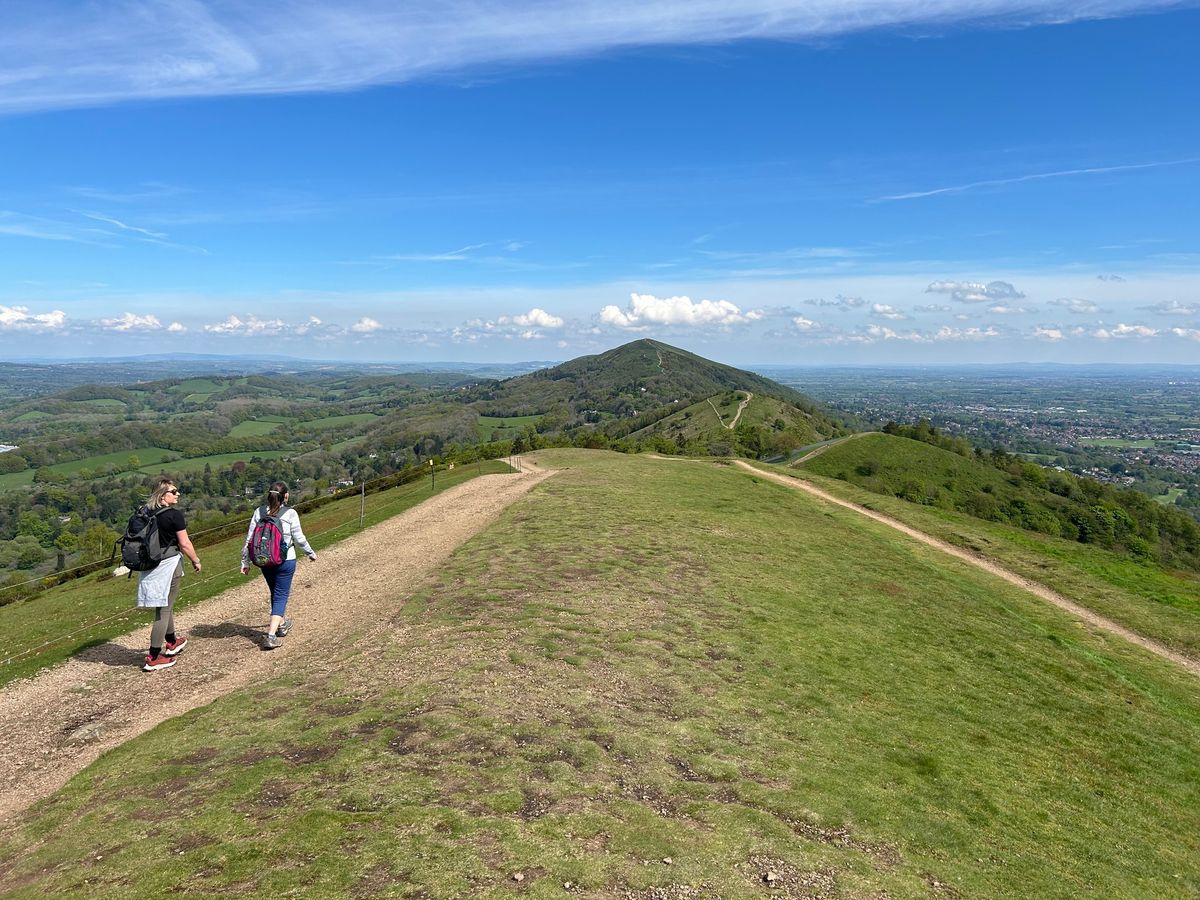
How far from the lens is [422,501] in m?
33.9

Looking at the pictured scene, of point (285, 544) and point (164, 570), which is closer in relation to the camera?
point (164, 570)

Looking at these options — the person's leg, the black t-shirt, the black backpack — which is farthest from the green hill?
the black backpack

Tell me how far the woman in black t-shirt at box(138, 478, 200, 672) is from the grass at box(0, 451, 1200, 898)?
115 inches

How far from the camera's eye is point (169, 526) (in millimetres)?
12047

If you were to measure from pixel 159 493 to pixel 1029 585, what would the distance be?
31604 mm

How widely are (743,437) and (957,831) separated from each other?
391ft

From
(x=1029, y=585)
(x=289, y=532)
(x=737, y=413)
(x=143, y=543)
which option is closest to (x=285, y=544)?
(x=289, y=532)

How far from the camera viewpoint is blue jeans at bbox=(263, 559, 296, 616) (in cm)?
1337

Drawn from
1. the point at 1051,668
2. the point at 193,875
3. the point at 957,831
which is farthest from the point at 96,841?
the point at 1051,668

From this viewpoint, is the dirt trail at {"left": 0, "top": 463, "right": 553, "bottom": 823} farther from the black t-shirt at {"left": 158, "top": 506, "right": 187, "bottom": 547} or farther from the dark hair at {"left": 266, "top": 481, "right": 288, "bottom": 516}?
the dark hair at {"left": 266, "top": 481, "right": 288, "bottom": 516}

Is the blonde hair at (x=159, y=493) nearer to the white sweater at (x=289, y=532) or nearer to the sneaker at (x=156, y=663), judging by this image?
the white sweater at (x=289, y=532)

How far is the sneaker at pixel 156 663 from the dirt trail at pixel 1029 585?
2816 cm

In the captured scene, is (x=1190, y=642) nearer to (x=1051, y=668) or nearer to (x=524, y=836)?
(x=1051, y=668)

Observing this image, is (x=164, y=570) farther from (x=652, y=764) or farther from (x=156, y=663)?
(x=652, y=764)
